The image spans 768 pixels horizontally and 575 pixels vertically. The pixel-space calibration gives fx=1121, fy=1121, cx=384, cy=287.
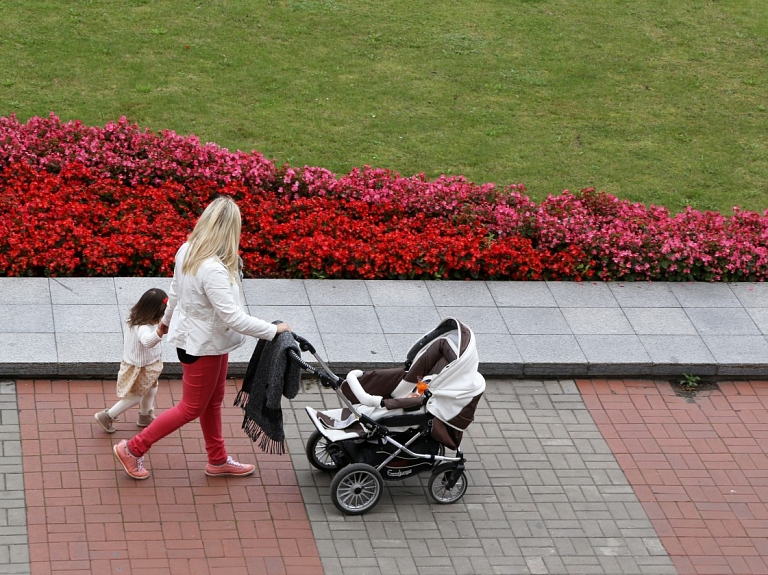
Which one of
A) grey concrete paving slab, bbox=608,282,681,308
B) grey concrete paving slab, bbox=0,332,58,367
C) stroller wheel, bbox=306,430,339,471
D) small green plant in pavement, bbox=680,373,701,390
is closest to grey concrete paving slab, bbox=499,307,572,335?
grey concrete paving slab, bbox=608,282,681,308

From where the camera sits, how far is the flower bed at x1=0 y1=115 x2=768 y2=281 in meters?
10.1

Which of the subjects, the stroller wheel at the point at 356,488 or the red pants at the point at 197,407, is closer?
the red pants at the point at 197,407

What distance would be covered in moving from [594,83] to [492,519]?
32.2ft

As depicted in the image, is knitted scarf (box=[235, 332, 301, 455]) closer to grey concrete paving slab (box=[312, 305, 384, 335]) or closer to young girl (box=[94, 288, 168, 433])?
young girl (box=[94, 288, 168, 433])

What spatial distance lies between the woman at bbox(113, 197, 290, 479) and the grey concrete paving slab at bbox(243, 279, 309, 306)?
91.1 inches

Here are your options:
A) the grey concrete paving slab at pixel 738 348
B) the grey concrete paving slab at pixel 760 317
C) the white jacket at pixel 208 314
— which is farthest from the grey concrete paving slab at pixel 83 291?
the grey concrete paving slab at pixel 760 317

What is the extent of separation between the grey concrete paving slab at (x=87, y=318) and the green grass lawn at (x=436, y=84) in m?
4.65

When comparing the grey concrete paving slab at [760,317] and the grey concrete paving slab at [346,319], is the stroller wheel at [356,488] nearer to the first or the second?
the grey concrete paving slab at [346,319]

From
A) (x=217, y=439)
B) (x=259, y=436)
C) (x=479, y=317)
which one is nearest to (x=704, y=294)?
(x=479, y=317)

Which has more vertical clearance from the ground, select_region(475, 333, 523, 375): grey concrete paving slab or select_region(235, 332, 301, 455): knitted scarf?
select_region(235, 332, 301, 455): knitted scarf

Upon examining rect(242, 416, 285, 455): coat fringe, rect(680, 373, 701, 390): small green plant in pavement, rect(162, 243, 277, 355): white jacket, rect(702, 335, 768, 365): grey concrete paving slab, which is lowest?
rect(680, 373, 701, 390): small green plant in pavement

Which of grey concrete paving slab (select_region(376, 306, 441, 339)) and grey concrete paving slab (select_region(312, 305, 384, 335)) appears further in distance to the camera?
grey concrete paving slab (select_region(376, 306, 441, 339))

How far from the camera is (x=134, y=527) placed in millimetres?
7172

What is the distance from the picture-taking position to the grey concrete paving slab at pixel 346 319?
9430mm
